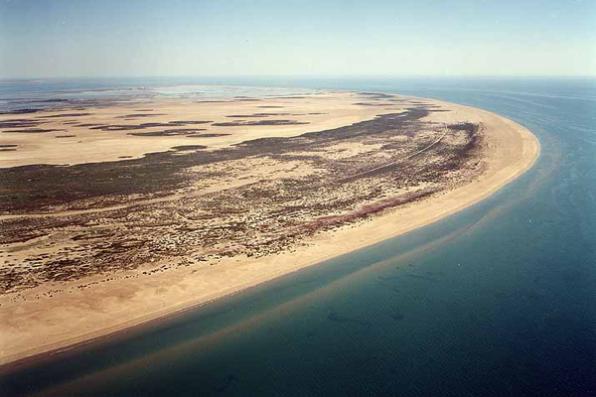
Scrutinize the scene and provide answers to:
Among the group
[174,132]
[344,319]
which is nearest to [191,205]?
[344,319]

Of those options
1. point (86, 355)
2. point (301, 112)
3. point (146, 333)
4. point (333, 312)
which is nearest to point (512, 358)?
point (333, 312)

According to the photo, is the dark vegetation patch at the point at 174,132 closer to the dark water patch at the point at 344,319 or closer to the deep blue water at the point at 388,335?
the deep blue water at the point at 388,335

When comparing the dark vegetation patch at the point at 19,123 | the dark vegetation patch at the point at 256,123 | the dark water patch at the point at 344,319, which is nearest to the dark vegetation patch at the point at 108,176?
the dark vegetation patch at the point at 256,123

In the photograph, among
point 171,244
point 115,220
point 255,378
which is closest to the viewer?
point 255,378

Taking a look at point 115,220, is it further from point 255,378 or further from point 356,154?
point 356,154

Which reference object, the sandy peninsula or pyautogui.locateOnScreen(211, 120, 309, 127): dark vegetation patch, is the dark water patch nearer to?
the sandy peninsula

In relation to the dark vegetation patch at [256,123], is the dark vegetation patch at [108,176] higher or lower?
lower

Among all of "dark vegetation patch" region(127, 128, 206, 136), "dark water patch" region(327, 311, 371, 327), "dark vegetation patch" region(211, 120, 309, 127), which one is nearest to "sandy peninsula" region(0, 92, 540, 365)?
"dark vegetation patch" region(127, 128, 206, 136)
